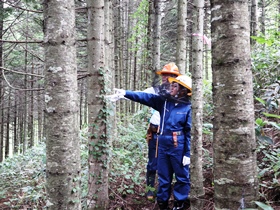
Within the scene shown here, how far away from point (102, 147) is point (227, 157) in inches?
113

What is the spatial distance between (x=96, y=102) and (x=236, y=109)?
2.78 meters

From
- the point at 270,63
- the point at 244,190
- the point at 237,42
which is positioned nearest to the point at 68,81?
the point at 237,42

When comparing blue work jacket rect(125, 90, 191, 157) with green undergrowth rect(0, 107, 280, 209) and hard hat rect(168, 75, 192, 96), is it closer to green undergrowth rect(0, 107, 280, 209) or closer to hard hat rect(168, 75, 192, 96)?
hard hat rect(168, 75, 192, 96)

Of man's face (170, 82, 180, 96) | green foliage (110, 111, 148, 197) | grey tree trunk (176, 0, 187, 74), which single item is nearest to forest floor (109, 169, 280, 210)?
green foliage (110, 111, 148, 197)

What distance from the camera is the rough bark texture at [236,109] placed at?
4.65 feet

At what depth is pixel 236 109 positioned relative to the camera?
4.65 ft

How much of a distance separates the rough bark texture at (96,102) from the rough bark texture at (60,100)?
1.83 meters

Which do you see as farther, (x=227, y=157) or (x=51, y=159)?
(x=51, y=159)

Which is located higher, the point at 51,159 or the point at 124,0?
the point at 124,0

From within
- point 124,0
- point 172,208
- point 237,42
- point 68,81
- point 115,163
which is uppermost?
point 124,0

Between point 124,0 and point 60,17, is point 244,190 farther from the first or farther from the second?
point 124,0

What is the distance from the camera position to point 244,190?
1411mm

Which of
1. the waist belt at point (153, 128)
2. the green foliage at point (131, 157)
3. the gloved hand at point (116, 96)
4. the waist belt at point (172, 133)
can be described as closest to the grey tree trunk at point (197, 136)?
the waist belt at point (172, 133)

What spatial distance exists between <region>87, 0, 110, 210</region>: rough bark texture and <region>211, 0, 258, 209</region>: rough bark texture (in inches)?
105
